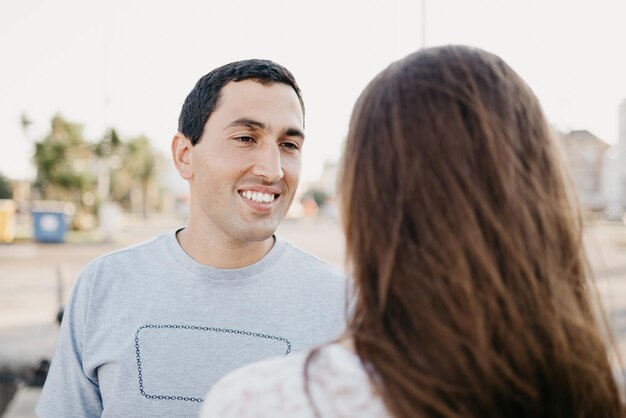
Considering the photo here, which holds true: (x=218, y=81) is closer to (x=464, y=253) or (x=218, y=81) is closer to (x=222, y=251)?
(x=222, y=251)

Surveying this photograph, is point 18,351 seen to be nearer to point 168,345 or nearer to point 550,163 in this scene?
point 168,345

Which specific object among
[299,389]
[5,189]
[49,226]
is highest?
[299,389]

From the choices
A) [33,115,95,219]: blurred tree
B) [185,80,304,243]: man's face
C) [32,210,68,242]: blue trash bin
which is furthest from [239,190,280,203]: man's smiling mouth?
[33,115,95,219]: blurred tree

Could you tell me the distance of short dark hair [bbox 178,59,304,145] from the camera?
2.02 m

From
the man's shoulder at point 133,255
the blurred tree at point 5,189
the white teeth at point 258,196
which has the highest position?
the white teeth at point 258,196

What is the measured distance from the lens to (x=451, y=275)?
943mm

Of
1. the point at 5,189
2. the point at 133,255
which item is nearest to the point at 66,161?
the point at 133,255

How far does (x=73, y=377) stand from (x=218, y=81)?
1096mm

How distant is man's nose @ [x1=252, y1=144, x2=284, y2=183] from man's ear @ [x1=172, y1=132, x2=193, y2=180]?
0.29 meters

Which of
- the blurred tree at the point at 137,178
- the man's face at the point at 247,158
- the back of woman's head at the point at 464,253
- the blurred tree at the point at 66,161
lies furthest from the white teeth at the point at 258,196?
the blurred tree at the point at 137,178

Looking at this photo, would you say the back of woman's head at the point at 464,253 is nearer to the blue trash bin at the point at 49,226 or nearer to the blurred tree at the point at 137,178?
the blue trash bin at the point at 49,226

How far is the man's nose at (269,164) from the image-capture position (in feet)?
6.57

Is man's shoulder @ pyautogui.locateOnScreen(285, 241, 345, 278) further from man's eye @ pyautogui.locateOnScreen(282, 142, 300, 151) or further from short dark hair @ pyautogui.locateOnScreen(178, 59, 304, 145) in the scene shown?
short dark hair @ pyautogui.locateOnScreen(178, 59, 304, 145)

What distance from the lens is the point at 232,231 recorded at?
6.48 ft
